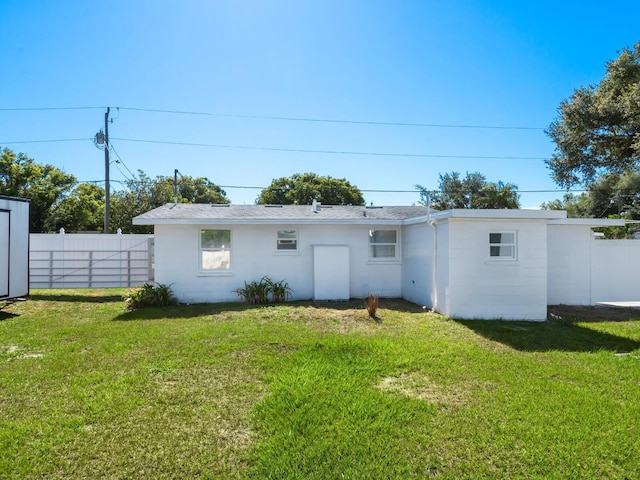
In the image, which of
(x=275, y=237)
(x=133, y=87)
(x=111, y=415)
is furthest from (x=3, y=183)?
(x=111, y=415)

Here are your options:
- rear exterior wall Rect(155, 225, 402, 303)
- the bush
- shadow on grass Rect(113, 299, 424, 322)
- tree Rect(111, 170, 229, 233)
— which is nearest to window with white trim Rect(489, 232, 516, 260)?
shadow on grass Rect(113, 299, 424, 322)

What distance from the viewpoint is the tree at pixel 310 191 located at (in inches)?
1497

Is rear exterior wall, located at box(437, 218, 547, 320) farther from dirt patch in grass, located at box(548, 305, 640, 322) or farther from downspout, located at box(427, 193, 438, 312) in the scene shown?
dirt patch in grass, located at box(548, 305, 640, 322)

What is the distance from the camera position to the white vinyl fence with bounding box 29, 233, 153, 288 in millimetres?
13562

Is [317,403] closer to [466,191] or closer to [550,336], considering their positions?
[550,336]

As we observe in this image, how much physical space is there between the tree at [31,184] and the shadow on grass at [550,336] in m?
28.4

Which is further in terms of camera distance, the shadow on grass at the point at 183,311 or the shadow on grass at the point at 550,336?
the shadow on grass at the point at 183,311

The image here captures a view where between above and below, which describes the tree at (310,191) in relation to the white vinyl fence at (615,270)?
above

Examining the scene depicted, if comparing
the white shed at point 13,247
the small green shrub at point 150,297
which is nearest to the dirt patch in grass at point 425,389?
the small green shrub at point 150,297

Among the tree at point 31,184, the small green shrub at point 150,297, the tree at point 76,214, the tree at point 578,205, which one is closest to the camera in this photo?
the small green shrub at point 150,297

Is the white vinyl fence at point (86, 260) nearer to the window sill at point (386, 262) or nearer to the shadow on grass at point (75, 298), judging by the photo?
the shadow on grass at point (75, 298)

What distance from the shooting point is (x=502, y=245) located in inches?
339

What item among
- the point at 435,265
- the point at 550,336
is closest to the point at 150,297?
the point at 435,265

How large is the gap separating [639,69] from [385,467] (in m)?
13.9
